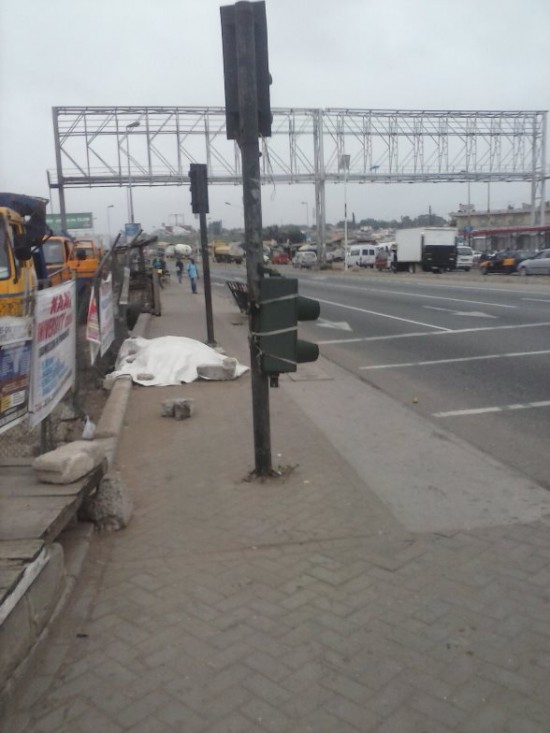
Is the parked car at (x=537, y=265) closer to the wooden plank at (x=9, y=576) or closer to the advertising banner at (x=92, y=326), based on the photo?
the advertising banner at (x=92, y=326)

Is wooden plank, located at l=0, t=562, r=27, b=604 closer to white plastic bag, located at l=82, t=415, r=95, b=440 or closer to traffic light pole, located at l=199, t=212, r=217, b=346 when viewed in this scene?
white plastic bag, located at l=82, t=415, r=95, b=440

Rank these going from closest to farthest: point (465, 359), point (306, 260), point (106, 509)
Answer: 1. point (106, 509)
2. point (465, 359)
3. point (306, 260)

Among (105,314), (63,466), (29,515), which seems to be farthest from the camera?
(105,314)

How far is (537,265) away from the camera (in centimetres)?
3906

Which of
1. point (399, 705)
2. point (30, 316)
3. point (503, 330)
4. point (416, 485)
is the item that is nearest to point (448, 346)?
point (503, 330)

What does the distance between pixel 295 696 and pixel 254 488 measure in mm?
2653

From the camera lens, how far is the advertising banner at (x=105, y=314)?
869 cm

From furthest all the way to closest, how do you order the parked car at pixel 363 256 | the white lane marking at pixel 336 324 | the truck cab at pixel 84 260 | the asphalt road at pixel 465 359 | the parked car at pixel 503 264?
the parked car at pixel 363 256, the parked car at pixel 503 264, the truck cab at pixel 84 260, the white lane marking at pixel 336 324, the asphalt road at pixel 465 359

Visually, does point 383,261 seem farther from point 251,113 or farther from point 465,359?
point 251,113

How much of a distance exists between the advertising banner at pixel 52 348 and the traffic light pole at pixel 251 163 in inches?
58.2

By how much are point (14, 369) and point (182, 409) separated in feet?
12.4

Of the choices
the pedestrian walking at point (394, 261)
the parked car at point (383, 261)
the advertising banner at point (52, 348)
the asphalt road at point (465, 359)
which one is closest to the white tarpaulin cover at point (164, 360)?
the asphalt road at point (465, 359)

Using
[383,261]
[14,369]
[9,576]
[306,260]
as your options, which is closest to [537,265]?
[383,261]

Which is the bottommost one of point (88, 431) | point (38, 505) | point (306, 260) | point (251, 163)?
point (306, 260)
